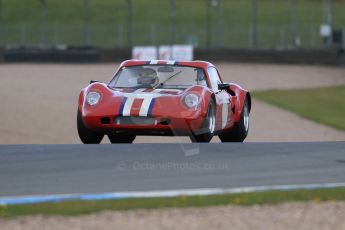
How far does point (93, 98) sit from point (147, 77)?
3.62 feet

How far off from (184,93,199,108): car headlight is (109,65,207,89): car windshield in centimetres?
90

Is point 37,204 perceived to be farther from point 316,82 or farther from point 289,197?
point 316,82

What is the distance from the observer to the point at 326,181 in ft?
29.3

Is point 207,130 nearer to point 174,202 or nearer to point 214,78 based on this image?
point 214,78

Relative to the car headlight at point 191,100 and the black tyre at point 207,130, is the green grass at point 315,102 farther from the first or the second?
the car headlight at point 191,100

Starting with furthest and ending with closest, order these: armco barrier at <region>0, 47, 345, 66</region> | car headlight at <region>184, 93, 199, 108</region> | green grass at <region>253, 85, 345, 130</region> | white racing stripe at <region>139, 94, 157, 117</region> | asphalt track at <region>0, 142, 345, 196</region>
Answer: armco barrier at <region>0, 47, 345, 66</region> < green grass at <region>253, 85, 345, 130</region> < car headlight at <region>184, 93, 199, 108</region> < white racing stripe at <region>139, 94, 157, 117</region> < asphalt track at <region>0, 142, 345, 196</region>

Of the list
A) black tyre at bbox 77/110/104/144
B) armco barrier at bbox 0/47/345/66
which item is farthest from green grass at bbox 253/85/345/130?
black tyre at bbox 77/110/104/144

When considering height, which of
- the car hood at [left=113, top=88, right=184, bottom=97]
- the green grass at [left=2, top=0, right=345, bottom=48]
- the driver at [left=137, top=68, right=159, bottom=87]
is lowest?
the green grass at [left=2, top=0, right=345, bottom=48]

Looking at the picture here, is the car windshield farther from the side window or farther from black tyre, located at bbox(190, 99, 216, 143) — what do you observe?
black tyre, located at bbox(190, 99, 216, 143)

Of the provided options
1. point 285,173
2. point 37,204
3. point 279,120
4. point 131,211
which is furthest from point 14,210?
point 279,120

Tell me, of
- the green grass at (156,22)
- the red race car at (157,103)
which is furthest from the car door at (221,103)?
the green grass at (156,22)

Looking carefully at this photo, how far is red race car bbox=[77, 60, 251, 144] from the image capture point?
12.2 meters

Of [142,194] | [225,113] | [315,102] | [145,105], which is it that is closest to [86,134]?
[145,105]

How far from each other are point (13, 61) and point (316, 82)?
51.2 feet
